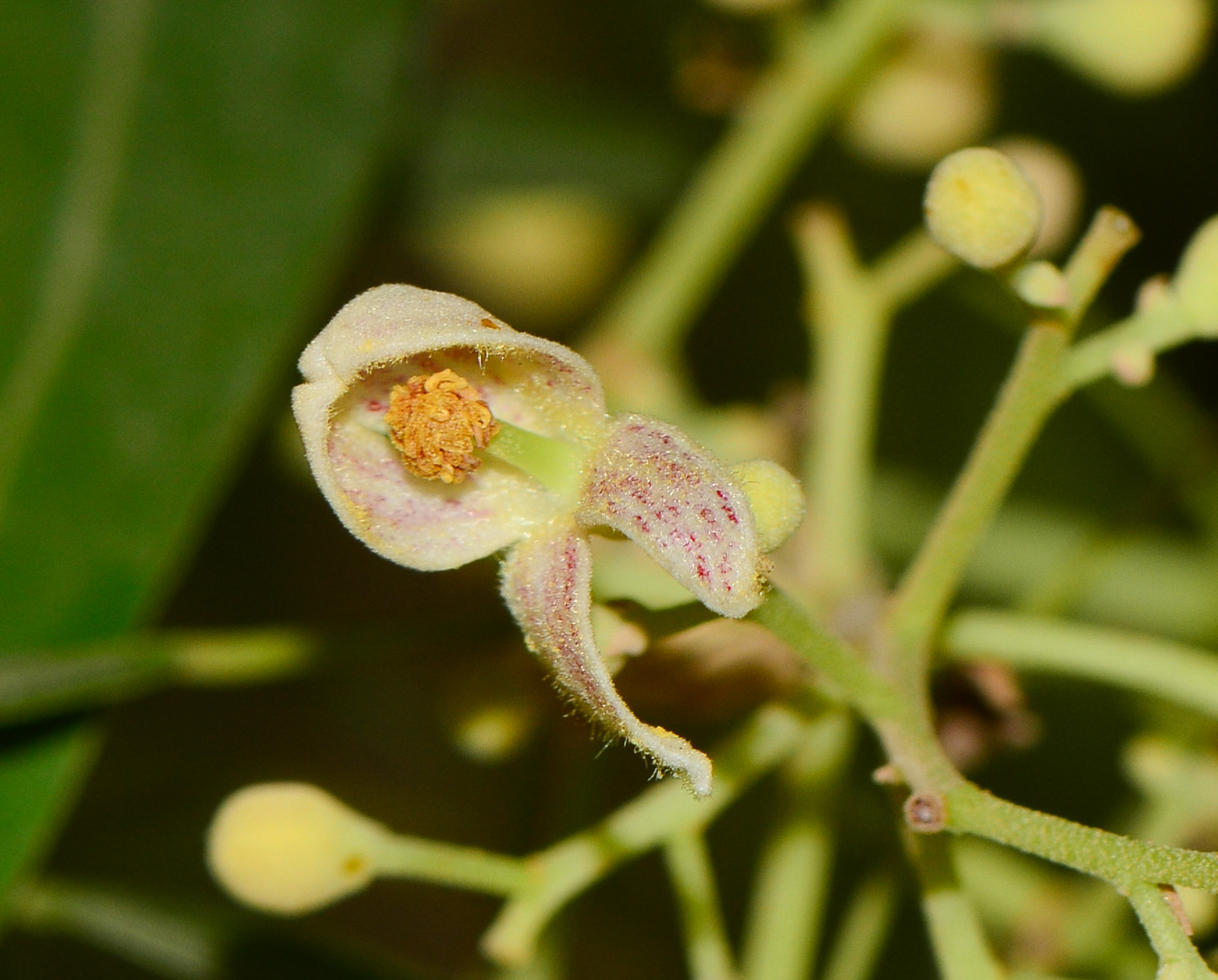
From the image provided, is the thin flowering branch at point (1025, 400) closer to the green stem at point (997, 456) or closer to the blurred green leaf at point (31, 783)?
the green stem at point (997, 456)

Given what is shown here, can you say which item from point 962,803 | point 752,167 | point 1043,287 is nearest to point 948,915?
point 962,803

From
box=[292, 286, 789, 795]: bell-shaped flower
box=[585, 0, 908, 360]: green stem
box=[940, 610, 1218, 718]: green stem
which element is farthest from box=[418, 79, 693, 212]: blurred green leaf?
box=[292, 286, 789, 795]: bell-shaped flower

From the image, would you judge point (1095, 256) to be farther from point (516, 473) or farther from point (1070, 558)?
point (1070, 558)

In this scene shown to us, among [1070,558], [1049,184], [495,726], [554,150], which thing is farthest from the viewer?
[554,150]

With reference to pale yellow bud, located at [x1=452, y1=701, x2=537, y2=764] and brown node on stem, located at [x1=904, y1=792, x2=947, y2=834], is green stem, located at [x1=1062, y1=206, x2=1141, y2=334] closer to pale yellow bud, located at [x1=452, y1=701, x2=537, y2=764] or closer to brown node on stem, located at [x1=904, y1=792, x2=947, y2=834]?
brown node on stem, located at [x1=904, y1=792, x2=947, y2=834]

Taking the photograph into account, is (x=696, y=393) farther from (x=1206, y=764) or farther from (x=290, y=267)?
(x=1206, y=764)
